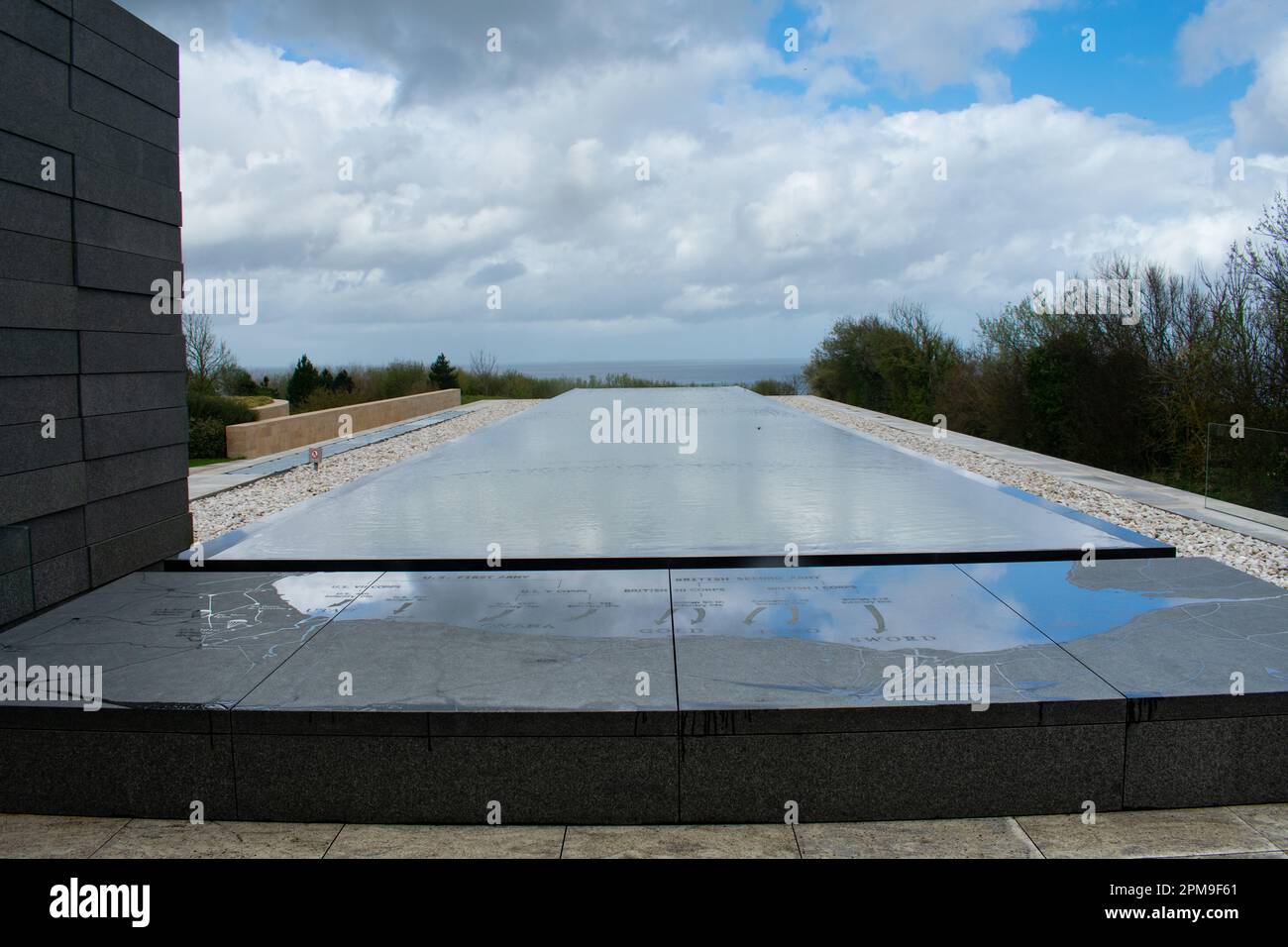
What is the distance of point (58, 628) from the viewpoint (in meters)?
3.57

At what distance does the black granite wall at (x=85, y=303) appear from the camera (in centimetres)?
371

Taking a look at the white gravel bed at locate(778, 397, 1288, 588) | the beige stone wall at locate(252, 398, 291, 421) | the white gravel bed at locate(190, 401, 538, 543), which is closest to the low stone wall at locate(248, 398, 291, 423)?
the beige stone wall at locate(252, 398, 291, 421)

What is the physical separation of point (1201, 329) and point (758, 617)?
13.6 metres

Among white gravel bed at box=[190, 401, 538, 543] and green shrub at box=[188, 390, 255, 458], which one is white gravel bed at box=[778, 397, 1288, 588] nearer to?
white gravel bed at box=[190, 401, 538, 543]

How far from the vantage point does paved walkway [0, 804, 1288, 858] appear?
256cm

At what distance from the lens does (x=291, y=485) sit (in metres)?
8.91

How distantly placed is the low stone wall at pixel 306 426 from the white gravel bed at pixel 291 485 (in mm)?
1195

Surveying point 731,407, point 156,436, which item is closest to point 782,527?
point 156,436

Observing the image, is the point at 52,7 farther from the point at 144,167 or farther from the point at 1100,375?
the point at 1100,375

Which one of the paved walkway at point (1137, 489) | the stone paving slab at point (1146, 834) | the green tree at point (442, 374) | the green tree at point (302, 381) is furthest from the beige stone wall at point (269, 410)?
the stone paving slab at point (1146, 834)

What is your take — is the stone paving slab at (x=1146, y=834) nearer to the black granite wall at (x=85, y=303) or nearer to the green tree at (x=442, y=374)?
the black granite wall at (x=85, y=303)

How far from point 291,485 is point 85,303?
4922mm

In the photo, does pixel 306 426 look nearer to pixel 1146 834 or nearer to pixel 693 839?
pixel 693 839

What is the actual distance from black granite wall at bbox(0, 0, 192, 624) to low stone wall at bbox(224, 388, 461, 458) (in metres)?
7.27
